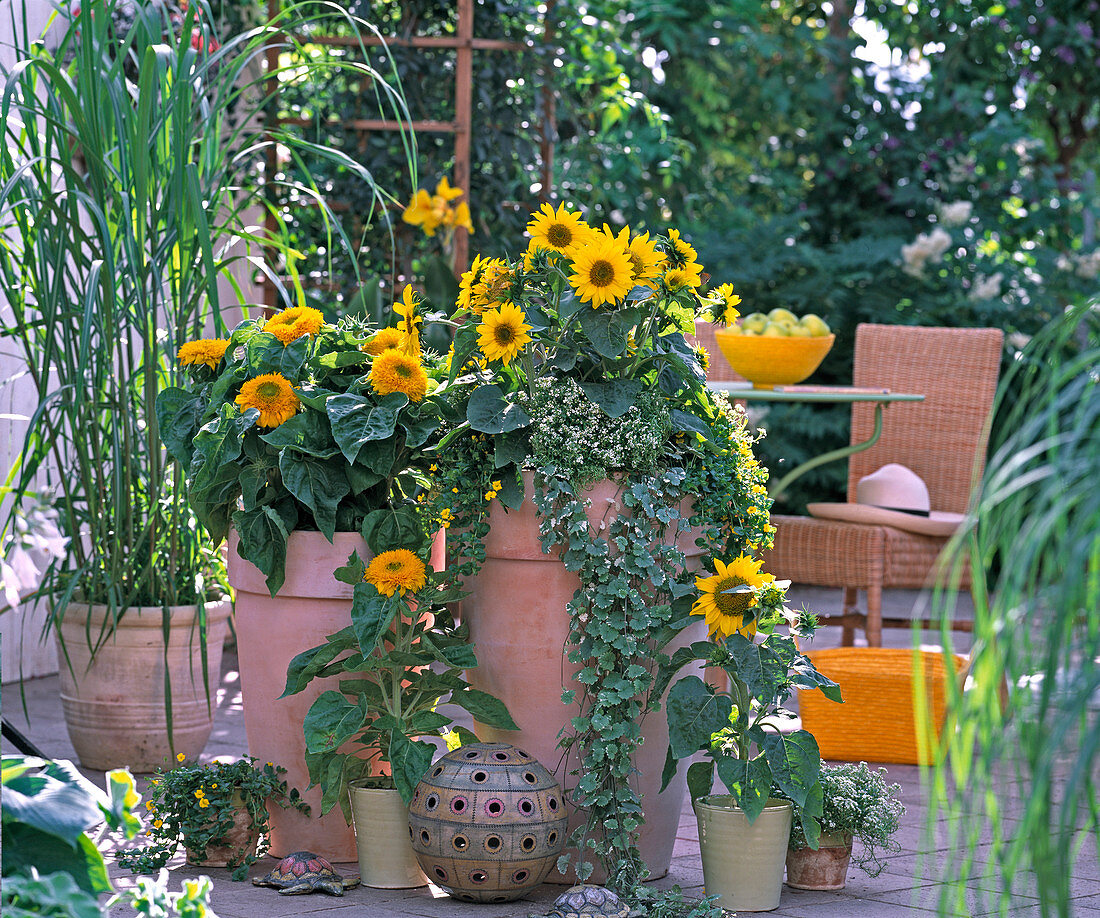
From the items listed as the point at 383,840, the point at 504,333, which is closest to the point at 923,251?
the point at 504,333

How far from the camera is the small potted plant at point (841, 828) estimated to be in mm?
2137

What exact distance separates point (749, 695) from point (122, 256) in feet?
4.90

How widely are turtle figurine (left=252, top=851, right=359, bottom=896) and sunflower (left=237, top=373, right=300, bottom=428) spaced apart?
694 mm

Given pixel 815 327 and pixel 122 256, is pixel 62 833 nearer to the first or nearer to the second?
pixel 122 256

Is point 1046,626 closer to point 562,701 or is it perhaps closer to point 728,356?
point 562,701

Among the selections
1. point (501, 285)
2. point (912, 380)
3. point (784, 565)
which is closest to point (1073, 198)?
point (912, 380)

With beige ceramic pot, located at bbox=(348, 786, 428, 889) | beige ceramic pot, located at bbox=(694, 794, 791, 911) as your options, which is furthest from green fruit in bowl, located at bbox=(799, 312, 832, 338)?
beige ceramic pot, located at bbox=(348, 786, 428, 889)

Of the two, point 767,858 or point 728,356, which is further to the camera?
point 728,356

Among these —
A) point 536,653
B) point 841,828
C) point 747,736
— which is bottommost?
point 841,828

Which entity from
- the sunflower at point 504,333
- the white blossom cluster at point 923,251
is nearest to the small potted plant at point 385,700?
the sunflower at point 504,333

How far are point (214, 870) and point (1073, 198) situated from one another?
5577 mm

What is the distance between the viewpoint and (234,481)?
2242 millimetres

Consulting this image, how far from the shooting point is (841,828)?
215 cm

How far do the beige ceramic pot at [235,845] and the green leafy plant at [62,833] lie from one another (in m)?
0.83
